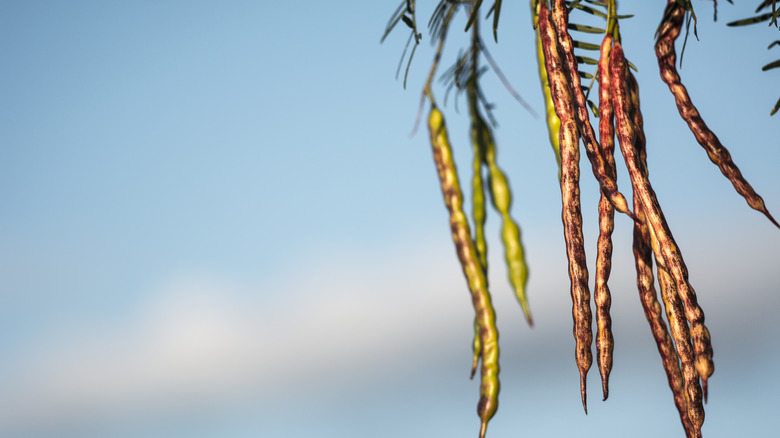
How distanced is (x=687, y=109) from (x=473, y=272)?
0.91 meters

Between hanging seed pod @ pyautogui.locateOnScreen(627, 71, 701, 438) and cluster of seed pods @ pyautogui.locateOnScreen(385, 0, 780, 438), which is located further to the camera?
hanging seed pod @ pyautogui.locateOnScreen(627, 71, 701, 438)

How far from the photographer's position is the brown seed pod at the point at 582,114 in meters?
1.85

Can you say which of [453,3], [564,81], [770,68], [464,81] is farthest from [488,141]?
[770,68]

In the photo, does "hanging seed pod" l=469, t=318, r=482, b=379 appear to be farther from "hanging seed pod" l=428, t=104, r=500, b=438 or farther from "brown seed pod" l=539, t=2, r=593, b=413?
"brown seed pod" l=539, t=2, r=593, b=413

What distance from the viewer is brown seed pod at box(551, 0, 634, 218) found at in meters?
1.85

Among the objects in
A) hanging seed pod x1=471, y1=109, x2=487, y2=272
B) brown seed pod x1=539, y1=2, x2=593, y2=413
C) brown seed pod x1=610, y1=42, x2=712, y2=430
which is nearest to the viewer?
brown seed pod x1=610, y1=42, x2=712, y2=430

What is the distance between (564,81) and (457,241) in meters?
0.76

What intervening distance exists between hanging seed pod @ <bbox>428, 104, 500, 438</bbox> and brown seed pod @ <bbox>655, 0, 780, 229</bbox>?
851 millimetres

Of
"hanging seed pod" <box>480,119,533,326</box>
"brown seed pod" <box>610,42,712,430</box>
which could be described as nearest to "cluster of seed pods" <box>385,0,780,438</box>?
"brown seed pod" <box>610,42,712,430</box>

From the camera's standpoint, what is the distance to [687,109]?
2133 millimetres

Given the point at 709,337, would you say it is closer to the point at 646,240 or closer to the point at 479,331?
the point at 646,240

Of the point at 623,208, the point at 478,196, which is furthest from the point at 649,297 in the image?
the point at 478,196

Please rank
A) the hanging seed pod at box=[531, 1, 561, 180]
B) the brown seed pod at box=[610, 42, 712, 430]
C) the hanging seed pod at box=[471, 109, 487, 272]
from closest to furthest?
the brown seed pod at box=[610, 42, 712, 430] → the hanging seed pod at box=[531, 1, 561, 180] → the hanging seed pod at box=[471, 109, 487, 272]

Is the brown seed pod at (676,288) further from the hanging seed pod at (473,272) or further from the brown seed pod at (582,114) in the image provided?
the hanging seed pod at (473,272)
